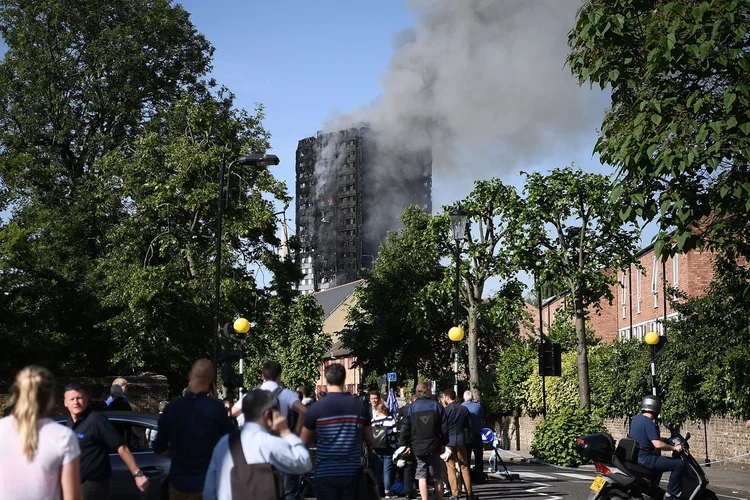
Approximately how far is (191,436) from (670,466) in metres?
6.01

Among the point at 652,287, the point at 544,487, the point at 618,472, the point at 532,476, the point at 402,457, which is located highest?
the point at 652,287

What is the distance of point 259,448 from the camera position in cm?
614

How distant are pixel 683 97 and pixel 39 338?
21.5m

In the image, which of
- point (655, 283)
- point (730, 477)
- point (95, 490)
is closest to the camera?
point (95, 490)

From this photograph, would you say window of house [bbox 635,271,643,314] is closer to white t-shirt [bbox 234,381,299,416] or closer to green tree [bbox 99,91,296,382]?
green tree [bbox 99,91,296,382]

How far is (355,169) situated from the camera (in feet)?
649

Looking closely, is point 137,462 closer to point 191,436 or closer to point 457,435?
point 191,436

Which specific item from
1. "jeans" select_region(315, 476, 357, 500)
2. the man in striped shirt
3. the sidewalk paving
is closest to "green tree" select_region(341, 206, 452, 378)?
the sidewalk paving

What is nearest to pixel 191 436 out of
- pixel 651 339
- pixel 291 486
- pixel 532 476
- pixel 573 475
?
pixel 291 486

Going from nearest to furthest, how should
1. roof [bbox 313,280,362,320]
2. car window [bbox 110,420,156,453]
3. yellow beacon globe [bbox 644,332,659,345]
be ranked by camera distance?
car window [bbox 110,420,156,453] < yellow beacon globe [bbox 644,332,659,345] < roof [bbox 313,280,362,320]

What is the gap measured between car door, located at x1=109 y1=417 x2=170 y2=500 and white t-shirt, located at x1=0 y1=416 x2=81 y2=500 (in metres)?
5.65

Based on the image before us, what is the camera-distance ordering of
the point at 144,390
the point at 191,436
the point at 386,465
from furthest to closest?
the point at 144,390 < the point at 386,465 < the point at 191,436

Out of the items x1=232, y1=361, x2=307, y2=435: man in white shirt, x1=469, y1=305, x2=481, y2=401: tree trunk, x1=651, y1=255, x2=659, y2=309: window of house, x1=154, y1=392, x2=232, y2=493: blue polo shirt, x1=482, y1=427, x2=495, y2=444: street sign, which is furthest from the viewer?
x1=651, y1=255, x2=659, y2=309: window of house

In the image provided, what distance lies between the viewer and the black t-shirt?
26.1 ft
